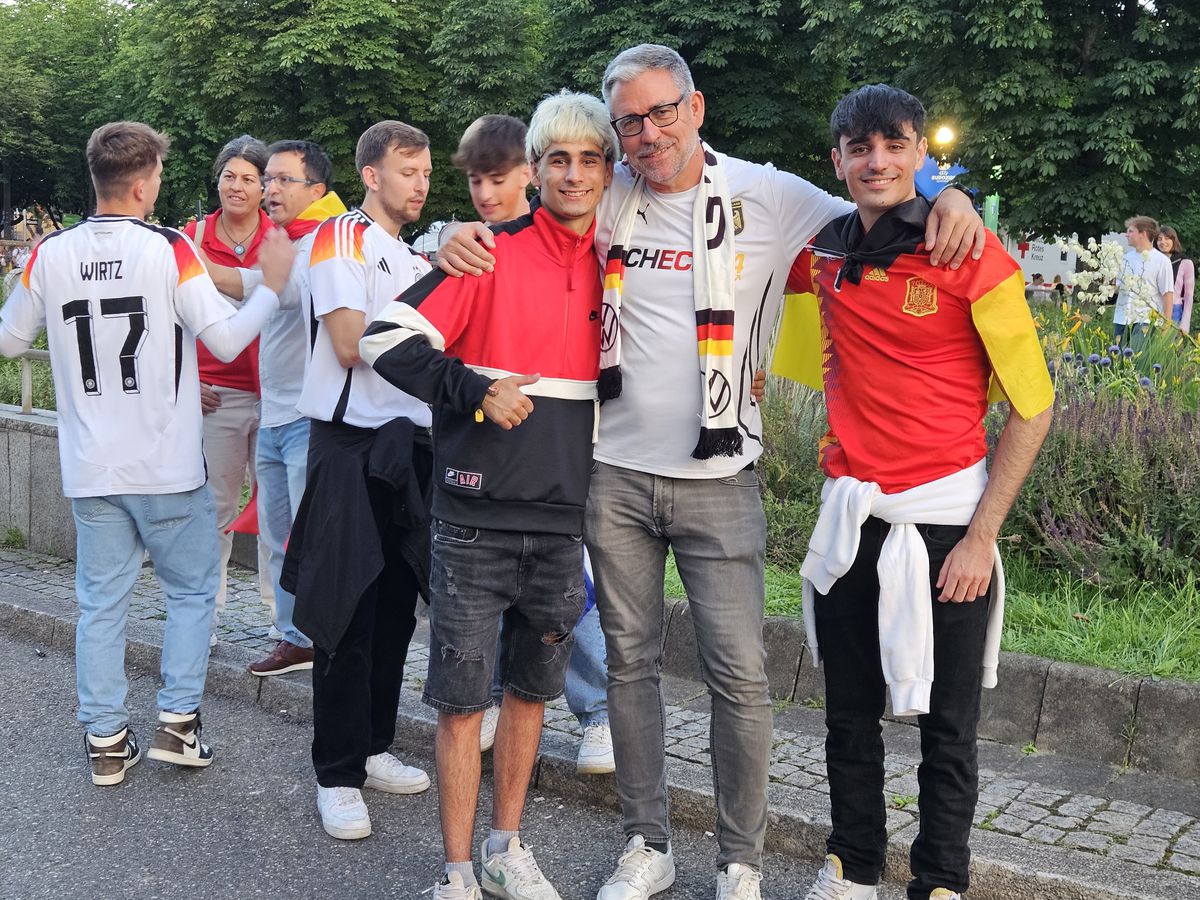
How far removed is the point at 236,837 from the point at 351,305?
178cm

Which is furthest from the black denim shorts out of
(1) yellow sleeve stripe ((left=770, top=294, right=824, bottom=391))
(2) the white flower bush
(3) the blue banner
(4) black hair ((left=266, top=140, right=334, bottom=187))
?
(2) the white flower bush

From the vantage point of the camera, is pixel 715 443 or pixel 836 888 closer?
pixel 715 443

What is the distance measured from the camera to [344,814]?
4285mm

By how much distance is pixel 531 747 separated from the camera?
3.77 m

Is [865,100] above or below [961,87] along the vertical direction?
below

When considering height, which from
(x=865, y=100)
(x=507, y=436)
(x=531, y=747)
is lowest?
(x=531, y=747)

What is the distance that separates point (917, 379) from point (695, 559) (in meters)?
0.78

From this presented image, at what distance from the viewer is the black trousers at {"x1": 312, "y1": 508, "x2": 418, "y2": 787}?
169 inches

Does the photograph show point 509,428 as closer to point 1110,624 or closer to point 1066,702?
point 1066,702

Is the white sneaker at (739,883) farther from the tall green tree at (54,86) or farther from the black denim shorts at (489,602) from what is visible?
the tall green tree at (54,86)

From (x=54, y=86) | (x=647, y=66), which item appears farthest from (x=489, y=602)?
(x=54, y=86)

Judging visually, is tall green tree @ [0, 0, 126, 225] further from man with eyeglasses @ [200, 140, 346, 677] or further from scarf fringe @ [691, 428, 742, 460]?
scarf fringe @ [691, 428, 742, 460]

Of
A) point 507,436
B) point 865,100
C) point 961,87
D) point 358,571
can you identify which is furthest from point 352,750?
point 961,87

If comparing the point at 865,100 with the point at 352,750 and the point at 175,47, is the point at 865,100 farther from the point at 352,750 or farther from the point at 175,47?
the point at 175,47
